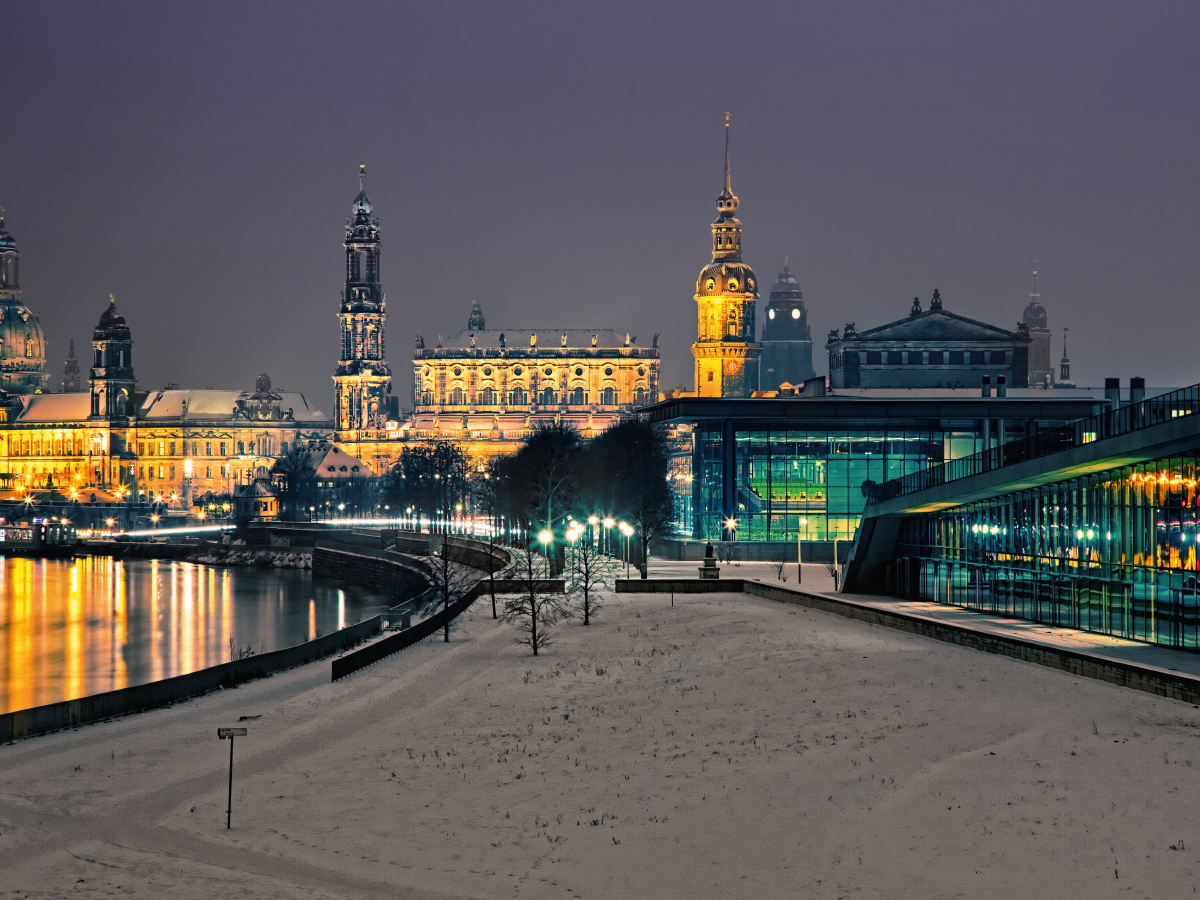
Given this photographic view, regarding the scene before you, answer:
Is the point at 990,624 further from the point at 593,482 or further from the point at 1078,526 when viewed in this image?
the point at 593,482

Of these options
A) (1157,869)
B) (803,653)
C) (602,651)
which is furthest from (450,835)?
(602,651)

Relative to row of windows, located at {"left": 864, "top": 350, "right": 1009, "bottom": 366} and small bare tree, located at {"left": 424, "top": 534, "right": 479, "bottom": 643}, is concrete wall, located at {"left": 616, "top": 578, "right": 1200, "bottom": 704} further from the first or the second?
row of windows, located at {"left": 864, "top": 350, "right": 1009, "bottom": 366}

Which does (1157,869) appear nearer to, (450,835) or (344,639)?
(450,835)

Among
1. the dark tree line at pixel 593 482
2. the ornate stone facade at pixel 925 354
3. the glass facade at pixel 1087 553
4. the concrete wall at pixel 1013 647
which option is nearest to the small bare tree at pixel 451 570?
the dark tree line at pixel 593 482

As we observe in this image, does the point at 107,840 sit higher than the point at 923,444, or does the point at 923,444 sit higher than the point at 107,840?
the point at 923,444

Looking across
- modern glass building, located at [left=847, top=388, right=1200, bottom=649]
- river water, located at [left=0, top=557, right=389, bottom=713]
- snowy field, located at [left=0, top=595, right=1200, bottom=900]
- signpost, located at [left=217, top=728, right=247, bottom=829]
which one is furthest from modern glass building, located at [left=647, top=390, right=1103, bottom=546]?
signpost, located at [left=217, top=728, right=247, bottom=829]

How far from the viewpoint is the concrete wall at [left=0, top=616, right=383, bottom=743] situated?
3416 centimetres

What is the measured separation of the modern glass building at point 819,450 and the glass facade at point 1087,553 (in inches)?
1178

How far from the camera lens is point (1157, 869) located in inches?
867

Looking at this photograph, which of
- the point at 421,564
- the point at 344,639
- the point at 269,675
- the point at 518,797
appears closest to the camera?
the point at 518,797

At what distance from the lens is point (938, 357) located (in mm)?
142750

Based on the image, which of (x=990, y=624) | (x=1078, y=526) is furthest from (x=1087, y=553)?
(x=990, y=624)

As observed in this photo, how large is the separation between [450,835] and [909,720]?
11.0 metres

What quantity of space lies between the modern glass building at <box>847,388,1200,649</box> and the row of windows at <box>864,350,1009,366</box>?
3383 inches
